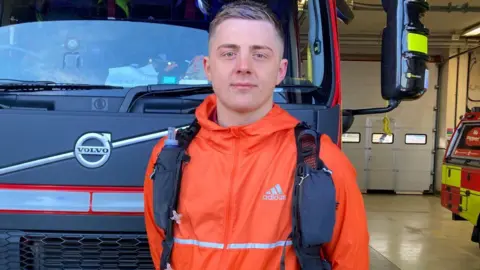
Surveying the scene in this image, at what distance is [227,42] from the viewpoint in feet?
5.27

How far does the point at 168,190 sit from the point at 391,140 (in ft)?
38.9

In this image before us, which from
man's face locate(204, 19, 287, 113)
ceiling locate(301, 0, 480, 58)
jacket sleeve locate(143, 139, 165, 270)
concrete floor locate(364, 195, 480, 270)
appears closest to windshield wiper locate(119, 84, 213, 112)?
jacket sleeve locate(143, 139, 165, 270)

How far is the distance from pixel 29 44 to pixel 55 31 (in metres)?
0.14

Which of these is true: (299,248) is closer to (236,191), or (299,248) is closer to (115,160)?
(236,191)

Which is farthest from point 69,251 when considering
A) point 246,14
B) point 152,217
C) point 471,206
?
point 471,206

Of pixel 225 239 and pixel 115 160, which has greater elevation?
pixel 115 160

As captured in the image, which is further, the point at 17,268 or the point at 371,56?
the point at 371,56

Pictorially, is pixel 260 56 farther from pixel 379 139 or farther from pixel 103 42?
pixel 379 139

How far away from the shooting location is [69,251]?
223cm

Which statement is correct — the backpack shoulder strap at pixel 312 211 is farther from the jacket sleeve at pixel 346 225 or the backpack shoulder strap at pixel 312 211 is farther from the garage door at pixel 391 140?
the garage door at pixel 391 140

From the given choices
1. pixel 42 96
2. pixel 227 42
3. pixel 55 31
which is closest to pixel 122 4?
pixel 55 31

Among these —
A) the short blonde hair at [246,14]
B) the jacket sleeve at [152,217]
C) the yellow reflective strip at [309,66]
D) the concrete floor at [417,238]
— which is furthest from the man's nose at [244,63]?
the concrete floor at [417,238]

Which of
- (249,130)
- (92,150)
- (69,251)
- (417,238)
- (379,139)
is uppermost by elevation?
(249,130)

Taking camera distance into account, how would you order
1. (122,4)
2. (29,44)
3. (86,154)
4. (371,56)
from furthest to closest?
1. (371,56)
2. (122,4)
3. (29,44)
4. (86,154)
